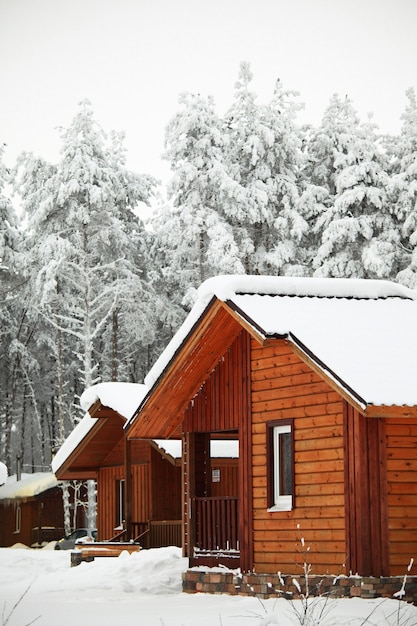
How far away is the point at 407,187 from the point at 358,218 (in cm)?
190

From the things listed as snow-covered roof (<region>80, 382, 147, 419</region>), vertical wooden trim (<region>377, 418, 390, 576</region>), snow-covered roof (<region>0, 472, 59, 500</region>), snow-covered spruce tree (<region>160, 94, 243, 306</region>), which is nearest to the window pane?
vertical wooden trim (<region>377, 418, 390, 576</region>)

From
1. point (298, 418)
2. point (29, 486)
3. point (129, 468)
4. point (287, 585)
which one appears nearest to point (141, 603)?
point (287, 585)

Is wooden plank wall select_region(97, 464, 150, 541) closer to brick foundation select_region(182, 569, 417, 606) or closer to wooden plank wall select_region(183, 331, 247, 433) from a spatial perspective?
wooden plank wall select_region(183, 331, 247, 433)

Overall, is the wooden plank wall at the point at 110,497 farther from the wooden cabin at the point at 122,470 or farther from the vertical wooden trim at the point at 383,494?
the vertical wooden trim at the point at 383,494

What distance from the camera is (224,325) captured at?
19422mm

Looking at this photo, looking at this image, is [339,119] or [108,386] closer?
[108,386]

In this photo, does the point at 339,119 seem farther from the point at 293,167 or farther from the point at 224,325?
the point at 224,325

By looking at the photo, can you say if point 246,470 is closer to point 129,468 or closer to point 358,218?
point 129,468

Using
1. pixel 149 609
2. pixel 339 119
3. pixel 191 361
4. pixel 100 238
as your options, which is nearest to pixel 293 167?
pixel 339 119

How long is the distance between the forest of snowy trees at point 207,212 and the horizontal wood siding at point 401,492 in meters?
22.2

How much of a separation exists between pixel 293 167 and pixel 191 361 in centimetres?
2553

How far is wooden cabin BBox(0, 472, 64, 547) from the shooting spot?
156 ft

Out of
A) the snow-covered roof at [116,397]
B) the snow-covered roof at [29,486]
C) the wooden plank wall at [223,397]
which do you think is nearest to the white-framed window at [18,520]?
the snow-covered roof at [29,486]

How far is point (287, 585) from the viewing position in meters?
17.6
